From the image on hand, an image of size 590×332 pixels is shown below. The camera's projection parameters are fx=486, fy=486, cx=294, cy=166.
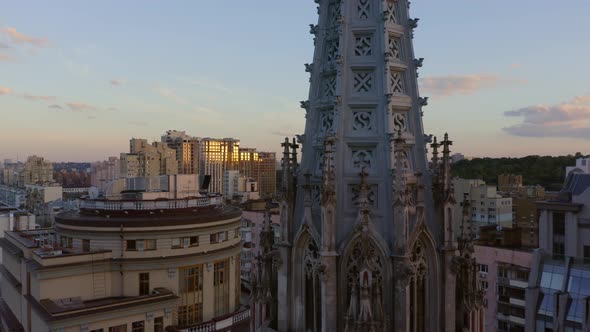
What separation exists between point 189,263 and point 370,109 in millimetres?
31573

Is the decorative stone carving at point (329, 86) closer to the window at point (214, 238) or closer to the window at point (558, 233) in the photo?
the window at point (214, 238)

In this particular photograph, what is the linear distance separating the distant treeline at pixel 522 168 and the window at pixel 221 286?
87.7 meters

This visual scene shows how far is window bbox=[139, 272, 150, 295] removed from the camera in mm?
36469

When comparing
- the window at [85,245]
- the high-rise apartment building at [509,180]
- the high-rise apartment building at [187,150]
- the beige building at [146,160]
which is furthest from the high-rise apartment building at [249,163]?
the window at [85,245]

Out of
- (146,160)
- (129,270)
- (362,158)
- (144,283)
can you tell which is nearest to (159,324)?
(144,283)

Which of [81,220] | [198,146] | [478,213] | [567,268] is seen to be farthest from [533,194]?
[198,146]

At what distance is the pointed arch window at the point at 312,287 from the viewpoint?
936cm

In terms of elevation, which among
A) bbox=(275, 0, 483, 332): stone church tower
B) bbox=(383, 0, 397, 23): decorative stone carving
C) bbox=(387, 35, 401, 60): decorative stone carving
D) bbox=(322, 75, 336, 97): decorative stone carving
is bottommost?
bbox=(275, 0, 483, 332): stone church tower

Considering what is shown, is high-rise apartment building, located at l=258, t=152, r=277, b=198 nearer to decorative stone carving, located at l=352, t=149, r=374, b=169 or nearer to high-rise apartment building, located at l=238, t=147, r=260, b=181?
high-rise apartment building, located at l=238, t=147, r=260, b=181

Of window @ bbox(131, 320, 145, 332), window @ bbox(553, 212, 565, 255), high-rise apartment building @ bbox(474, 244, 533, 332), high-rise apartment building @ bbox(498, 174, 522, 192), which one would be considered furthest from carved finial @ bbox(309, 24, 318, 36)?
high-rise apartment building @ bbox(498, 174, 522, 192)

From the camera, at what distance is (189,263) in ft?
125

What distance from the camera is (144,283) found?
36594mm

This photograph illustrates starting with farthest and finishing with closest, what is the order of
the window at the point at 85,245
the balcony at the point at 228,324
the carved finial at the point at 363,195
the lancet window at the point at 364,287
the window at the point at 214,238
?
1. the window at the point at 214,238
2. the balcony at the point at 228,324
3. the window at the point at 85,245
4. the carved finial at the point at 363,195
5. the lancet window at the point at 364,287

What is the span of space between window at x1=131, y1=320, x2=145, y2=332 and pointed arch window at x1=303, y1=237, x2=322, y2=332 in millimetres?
27231
